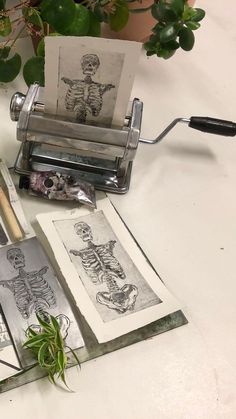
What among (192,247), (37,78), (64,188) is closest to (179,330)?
(192,247)

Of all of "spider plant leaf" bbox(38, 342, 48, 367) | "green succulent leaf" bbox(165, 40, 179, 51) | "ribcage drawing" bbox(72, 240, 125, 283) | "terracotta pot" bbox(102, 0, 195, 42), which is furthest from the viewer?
"terracotta pot" bbox(102, 0, 195, 42)

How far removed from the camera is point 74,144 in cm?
62

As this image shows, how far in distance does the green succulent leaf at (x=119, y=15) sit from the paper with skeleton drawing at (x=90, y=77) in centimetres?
22

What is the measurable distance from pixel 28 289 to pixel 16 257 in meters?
0.05

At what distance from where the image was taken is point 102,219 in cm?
66

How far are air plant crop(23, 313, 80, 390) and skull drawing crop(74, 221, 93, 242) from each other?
15cm

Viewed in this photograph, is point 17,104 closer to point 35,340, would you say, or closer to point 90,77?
point 90,77

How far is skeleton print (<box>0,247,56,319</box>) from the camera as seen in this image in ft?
1.81

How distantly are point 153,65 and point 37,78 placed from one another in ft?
1.00

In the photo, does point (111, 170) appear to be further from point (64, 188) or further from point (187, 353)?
point (187, 353)

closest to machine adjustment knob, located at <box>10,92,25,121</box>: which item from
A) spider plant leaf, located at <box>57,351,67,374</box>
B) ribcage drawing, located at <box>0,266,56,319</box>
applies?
ribcage drawing, located at <box>0,266,56,319</box>

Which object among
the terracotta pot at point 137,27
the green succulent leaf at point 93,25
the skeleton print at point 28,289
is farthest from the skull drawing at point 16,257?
the terracotta pot at point 137,27

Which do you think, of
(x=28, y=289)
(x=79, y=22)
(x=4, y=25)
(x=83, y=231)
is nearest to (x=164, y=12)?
(x=79, y=22)

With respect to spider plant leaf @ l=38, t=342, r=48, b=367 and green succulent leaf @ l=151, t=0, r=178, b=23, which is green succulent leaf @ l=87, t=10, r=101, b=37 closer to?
green succulent leaf @ l=151, t=0, r=178, b=23
